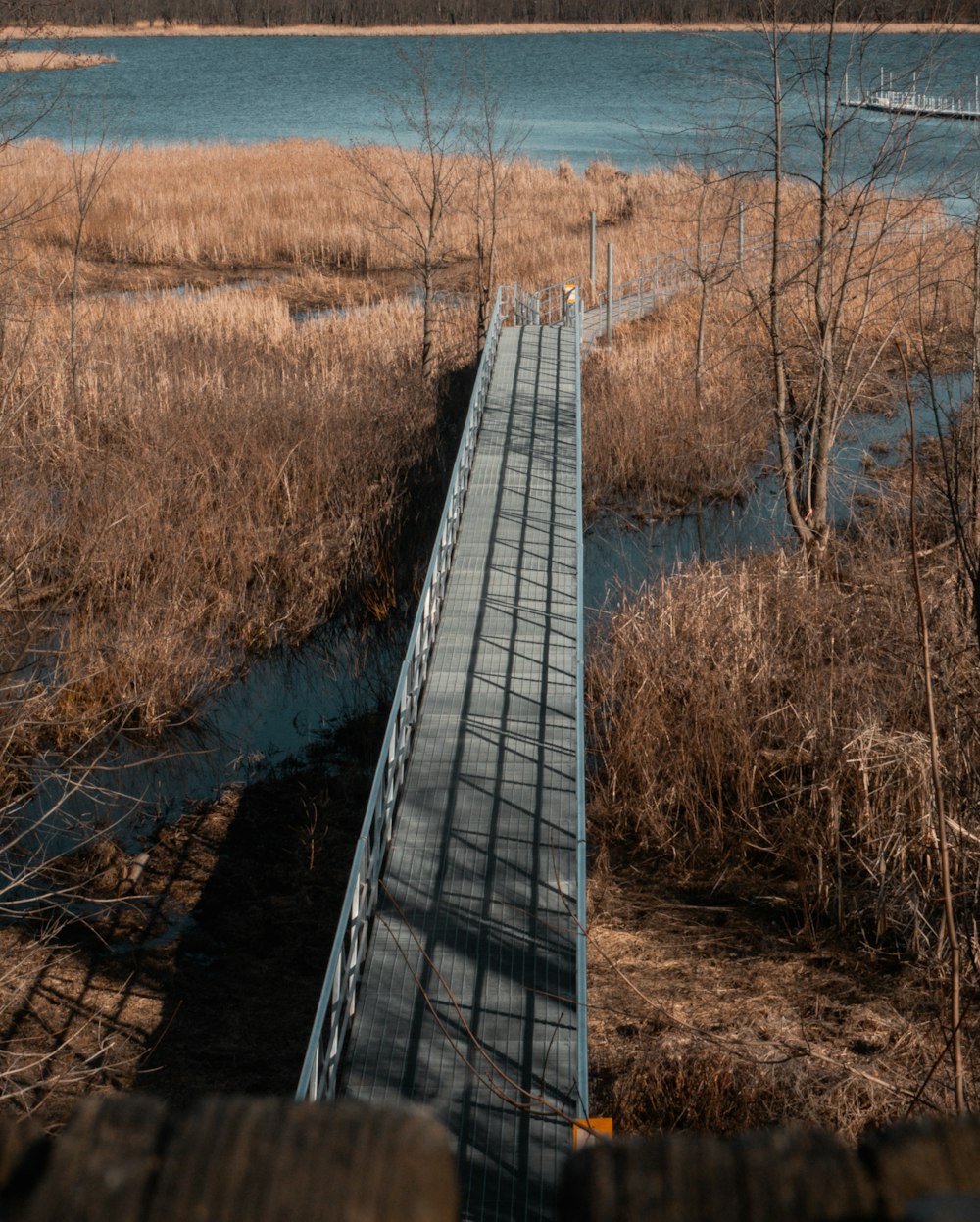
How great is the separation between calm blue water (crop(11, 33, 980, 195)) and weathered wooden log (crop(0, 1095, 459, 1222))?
15641 millimetres

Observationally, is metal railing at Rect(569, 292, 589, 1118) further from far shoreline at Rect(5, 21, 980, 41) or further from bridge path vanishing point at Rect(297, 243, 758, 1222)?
Result: far shoreline at Rect(5, 21, 980, 41)

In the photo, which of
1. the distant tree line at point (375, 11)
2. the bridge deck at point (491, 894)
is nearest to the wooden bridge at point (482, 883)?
the bridge deck at point (491, 894)

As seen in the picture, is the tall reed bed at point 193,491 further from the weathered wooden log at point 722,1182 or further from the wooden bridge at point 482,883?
the weathered wooden log at point 722,1182

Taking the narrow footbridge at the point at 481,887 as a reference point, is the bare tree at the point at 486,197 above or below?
above

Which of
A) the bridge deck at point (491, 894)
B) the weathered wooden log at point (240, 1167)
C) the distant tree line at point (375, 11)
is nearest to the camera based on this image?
the weathered wooden log at point (240, 1167)

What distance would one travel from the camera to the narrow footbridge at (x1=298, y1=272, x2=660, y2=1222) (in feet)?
18.5

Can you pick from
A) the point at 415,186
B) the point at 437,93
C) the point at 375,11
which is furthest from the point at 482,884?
the point at 375,11

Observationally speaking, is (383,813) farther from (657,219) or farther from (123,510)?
(657,219)

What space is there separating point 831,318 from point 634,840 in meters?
6.85

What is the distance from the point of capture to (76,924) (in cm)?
932

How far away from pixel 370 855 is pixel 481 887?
36.1 inches

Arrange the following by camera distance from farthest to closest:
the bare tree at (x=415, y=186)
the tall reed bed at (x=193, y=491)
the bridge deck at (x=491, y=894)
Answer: the bare tree at (x=415, y=186), the tall reed bed at (x=193, y=491), the bridge deck at (x=491, y=894)

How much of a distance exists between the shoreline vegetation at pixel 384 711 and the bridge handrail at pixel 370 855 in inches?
37.8

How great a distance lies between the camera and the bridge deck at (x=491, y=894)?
221 inches
